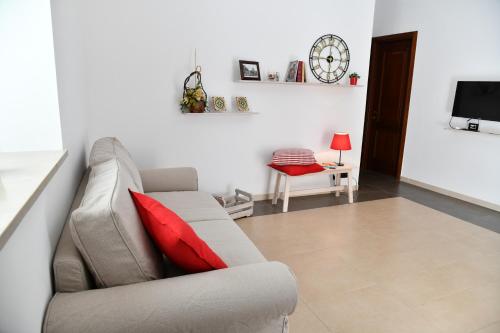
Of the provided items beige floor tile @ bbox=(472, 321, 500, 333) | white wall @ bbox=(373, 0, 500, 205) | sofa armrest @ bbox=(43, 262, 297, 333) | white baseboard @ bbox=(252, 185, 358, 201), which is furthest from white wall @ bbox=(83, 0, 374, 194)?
beige floor tile @ bbox=(472, 321, 500, 333)

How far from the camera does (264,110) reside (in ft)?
12.9

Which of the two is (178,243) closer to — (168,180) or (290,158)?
(168,180)

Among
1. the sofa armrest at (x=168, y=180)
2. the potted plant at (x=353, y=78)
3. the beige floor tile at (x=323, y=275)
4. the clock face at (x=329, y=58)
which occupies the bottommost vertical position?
the beige floor tile at (x=323, y=275)

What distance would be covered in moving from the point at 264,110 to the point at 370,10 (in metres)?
1.87

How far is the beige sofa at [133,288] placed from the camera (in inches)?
42.4

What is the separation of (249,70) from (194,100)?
0.74m

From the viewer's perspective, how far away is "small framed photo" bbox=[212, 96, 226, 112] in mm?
3584

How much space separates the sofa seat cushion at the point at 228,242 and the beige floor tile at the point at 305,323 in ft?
1.53

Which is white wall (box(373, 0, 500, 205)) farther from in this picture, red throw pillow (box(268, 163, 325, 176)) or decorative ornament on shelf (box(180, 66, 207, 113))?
decorative ornament on shelf (box(180, 66, 207, 113))

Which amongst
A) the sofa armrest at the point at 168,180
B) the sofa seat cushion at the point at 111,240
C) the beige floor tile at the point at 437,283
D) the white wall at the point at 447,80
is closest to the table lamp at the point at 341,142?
the white wall at the point at 447,80

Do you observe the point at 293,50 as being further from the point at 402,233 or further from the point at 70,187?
the point at 70,187

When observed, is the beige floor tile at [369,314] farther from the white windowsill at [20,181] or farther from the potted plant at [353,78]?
the potted plant at [353,78]

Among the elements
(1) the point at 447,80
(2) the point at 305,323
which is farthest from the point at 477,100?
(2) the point at 305,323

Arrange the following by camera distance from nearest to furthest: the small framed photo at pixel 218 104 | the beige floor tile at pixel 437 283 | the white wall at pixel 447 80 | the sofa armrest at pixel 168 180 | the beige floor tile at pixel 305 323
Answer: the beige floor tile at pixel 305 323 < the beige floor tile at pixel 437 283 < the sofa armrest at pixel 168 180 < the small framed photo at pixel 218 104 < the white wall at pixel 447 80
